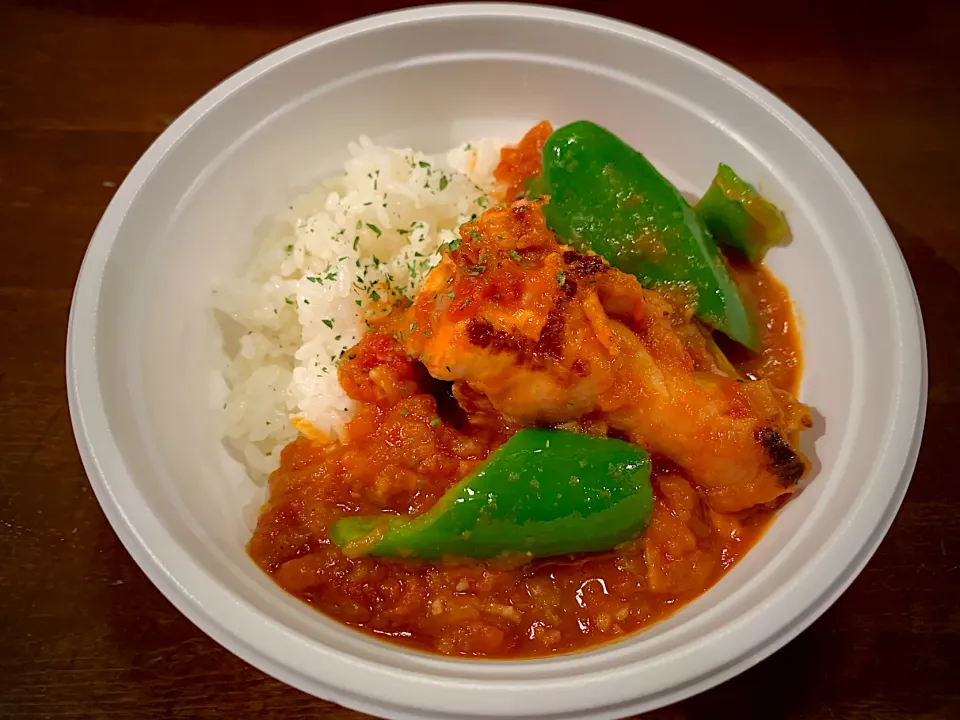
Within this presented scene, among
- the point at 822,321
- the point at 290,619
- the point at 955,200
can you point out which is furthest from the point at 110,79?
the point at 955,200

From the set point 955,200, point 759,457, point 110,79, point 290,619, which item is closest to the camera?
point 290,619

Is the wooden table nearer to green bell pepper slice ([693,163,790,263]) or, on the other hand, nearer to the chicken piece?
the chicken piece

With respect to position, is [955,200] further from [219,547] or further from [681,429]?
[219,547]

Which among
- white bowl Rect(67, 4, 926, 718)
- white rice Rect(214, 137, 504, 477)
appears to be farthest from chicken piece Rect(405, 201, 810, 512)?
white rice Rect(214, 137, 504, 477)

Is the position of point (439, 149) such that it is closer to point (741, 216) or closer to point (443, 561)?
point (741, 216)

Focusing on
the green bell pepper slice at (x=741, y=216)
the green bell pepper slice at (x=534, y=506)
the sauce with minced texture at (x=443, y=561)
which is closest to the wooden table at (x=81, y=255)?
the sauce with minced texture at (x=443, y=561)

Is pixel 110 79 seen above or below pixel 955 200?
below

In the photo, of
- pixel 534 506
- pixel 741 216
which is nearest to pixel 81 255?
pixel 534 506
